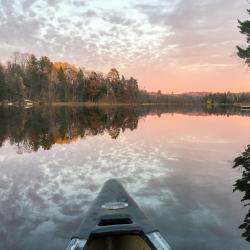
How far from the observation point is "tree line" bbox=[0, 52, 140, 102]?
354 ft

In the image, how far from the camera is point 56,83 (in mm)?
119312

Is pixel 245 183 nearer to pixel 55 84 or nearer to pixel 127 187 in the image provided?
pixel 127 187

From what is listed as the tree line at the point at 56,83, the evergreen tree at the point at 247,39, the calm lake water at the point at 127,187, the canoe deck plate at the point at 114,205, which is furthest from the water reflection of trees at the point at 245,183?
the tree line at the point at 56,83

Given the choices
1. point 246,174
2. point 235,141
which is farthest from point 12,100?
point 246,174

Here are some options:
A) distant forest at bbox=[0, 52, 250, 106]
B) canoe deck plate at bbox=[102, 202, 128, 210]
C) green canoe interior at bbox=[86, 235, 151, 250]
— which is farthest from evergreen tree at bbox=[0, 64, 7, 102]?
green canoe interior at bbox=[86, 235, 151, 250]

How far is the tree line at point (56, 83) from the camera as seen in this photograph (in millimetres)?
107887

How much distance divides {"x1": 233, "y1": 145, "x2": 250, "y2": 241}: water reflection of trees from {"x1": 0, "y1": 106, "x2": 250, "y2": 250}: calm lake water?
136 mm

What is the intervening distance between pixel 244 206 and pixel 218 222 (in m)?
1.60

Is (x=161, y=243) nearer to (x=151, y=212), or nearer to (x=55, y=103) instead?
(x=151, y=212)

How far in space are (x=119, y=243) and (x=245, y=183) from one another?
789cm

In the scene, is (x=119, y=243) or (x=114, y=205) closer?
(x=119, y=243)

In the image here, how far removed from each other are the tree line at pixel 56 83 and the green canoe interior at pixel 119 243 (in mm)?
93335

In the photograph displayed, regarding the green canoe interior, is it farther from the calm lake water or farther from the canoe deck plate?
the calm lake water

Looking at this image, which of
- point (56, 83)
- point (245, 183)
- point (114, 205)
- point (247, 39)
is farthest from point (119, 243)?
point (56, 83)
